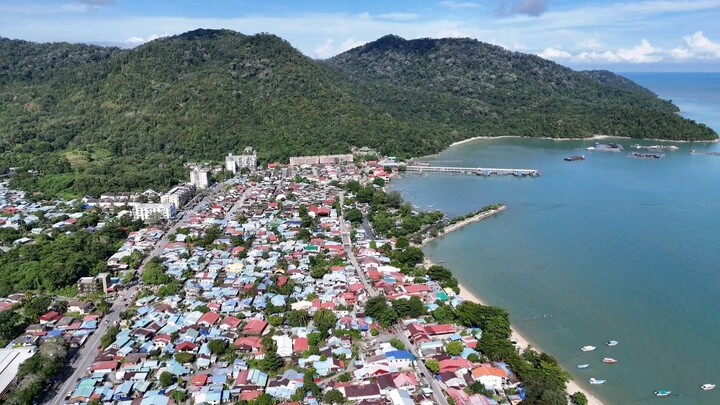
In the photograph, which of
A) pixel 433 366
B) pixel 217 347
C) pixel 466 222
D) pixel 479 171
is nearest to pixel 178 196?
pixel 466 222

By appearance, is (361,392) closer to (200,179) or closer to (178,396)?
(178,396)

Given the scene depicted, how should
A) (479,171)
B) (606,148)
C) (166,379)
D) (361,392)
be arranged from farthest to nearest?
(606,148)
(479,171)
(166,379)
(361,392)

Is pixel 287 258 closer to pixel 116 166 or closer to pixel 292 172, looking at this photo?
pixel 292 172

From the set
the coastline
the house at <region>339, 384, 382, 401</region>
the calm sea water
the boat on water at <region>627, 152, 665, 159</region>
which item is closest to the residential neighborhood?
the house at <region>339, 384, 382, 401</region>

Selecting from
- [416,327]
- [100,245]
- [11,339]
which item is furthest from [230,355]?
[100,245]

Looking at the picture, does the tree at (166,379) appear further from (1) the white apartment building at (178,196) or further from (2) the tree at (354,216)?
(1) the white apartment building at (178,196)
